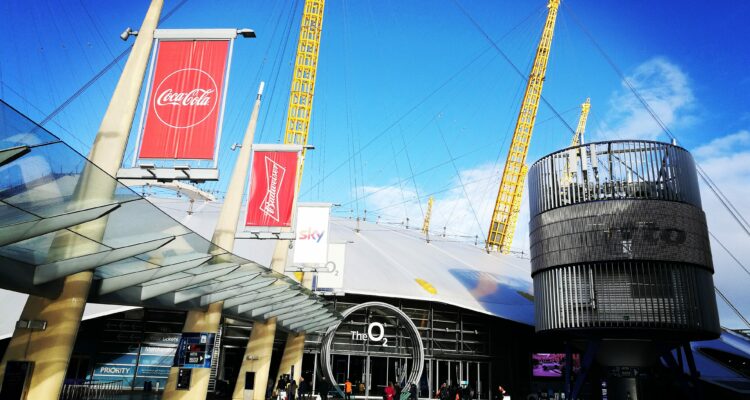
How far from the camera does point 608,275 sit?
92.2 ft

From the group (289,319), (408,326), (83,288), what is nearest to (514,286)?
(408,326)

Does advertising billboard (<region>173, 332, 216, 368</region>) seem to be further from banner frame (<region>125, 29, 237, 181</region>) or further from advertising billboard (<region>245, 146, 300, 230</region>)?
banner frame (<region>125, 29, 237, 181</region>)

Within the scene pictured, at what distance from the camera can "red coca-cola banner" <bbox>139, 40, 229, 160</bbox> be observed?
37.3ft

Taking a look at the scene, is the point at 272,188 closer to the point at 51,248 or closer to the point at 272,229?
the point at 272,229

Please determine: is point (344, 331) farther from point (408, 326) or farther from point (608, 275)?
point (608, 275)

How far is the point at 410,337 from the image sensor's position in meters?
37.1

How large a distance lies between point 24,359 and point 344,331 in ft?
89.4

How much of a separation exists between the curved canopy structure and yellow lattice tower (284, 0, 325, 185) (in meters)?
37.9

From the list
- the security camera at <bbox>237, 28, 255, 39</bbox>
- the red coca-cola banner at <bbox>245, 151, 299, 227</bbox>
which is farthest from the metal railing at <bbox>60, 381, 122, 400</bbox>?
the security camera at <bbox>237, 28, 255, 39</bbox>

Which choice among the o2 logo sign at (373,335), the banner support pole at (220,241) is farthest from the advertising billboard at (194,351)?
the o2 logo sign at (373,335)

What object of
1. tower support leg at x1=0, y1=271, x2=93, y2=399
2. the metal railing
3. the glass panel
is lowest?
the metal railing

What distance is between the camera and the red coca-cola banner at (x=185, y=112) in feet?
37.3

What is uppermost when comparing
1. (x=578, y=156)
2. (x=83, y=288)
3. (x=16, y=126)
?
(x=578, y=156)

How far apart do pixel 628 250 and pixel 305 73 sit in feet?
119
